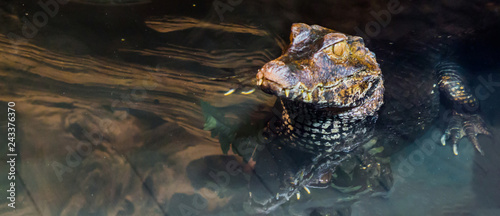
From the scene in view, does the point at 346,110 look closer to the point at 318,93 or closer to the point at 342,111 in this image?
the point at 342,111

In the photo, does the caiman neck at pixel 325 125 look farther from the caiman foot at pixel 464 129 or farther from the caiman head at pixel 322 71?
the caiman foot at pixel 464 129

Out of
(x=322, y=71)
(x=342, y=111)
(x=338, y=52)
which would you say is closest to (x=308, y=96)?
(x=322, y=71)

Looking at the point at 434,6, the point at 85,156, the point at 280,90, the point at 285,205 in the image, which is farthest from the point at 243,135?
the point at 434,6

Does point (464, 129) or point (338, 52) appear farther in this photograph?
point (464, 129)

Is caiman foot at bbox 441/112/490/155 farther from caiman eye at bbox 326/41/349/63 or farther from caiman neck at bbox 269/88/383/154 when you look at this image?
caiman eye at bbox 326/41/349/63

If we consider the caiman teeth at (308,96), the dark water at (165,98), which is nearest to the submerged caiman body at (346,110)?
the caiman teeth at (308,96)

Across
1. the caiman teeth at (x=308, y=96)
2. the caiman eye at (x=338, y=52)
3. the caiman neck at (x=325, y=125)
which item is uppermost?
the caiman eye at (x=338, y=52)

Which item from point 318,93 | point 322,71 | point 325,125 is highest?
point 322,71

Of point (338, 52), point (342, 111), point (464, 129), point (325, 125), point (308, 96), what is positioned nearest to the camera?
point (308, 96)
